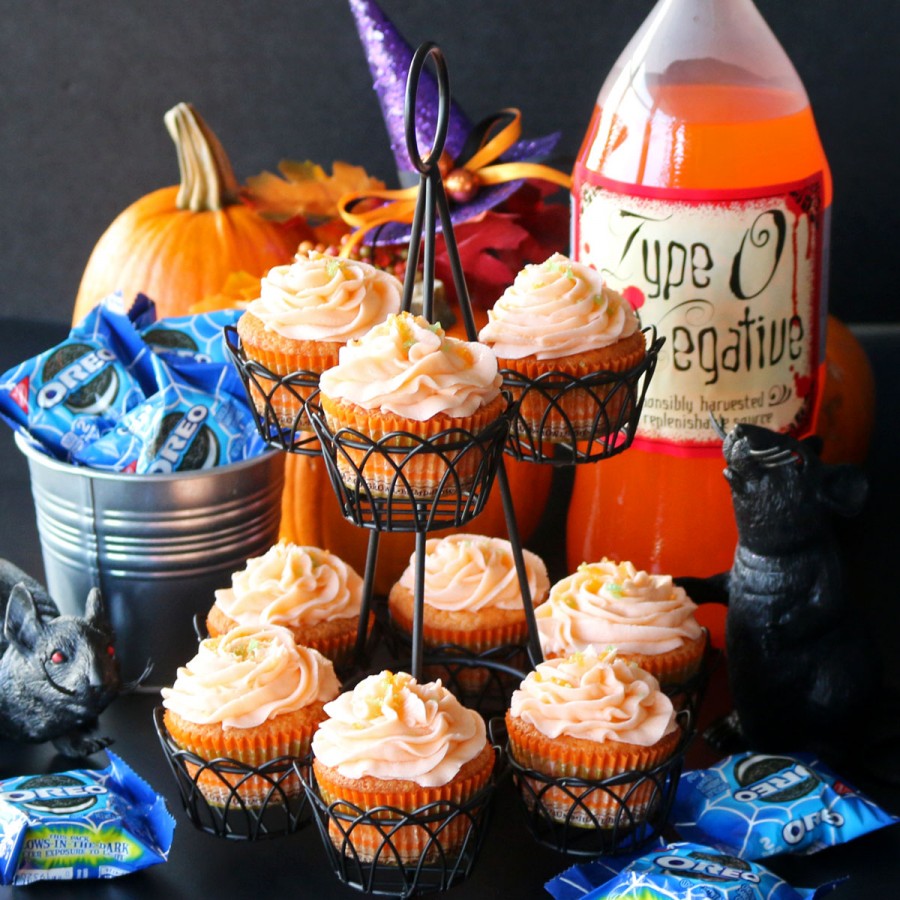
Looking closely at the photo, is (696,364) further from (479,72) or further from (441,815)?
(479,72)

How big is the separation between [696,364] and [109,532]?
0.44 meters

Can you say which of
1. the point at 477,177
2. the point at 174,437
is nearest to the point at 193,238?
the point at 477,177

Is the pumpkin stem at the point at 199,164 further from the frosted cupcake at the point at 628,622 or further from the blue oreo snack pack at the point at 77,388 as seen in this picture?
the frosted cupcake at the point at 628,622

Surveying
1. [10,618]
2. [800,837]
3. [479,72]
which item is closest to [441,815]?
[800,837]

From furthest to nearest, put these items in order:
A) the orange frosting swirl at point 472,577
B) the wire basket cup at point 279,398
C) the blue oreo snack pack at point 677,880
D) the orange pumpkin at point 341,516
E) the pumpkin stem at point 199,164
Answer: the pumpkin stem at point 199,164, the orange pumpkin at point 341,516, the orange frosting swirl at point 472,577, the wire basket cup at point 279,398, the blue oreo snack pack at point 677,880

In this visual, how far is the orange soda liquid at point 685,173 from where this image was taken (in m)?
0.98

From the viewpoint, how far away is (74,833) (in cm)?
79

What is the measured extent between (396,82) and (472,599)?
0.49 m

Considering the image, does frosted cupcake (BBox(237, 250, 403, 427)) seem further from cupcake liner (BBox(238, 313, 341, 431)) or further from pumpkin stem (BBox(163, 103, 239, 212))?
pumpkin stem (BBox(163, 103, 239, 212))

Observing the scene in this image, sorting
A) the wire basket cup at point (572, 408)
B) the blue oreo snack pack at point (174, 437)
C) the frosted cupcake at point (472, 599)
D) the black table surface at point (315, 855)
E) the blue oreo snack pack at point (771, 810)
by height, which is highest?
the wire basket cup at point (572, 408)

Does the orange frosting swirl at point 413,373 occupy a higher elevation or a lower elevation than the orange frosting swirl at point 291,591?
higher

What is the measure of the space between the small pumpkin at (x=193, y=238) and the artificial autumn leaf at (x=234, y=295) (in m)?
0.03

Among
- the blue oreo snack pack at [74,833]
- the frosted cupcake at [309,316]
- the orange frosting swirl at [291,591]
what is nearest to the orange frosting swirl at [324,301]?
the frosted cupcake at [309,316]

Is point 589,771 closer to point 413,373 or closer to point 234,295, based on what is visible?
point 413,373
